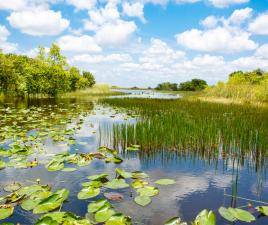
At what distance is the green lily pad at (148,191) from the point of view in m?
3.91

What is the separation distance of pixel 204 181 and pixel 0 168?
3656mm

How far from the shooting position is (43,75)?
94.8ft

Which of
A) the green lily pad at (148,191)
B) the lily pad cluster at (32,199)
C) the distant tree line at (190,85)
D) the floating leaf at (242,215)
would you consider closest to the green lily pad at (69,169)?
the lily pad cluster at (32,199)

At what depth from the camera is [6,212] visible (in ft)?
10.7

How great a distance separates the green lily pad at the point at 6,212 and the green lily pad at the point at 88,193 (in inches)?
33.3

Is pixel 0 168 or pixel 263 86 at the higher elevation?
pixel 263 86

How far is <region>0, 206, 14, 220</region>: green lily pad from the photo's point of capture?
10.5ft

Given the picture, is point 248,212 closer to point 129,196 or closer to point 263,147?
point 129,196

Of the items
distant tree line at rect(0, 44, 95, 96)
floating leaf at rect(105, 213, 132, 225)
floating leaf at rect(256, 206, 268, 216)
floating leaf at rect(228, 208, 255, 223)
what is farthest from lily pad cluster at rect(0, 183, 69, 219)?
distant tree line at rect(0, 44, 95, 96)

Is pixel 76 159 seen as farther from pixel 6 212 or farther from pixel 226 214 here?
pixel 226 214

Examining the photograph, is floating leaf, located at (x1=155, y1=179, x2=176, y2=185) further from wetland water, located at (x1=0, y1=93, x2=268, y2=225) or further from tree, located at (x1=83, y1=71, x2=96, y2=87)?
tree, located at (x1=83, y1=71, x2=96, y2=87)

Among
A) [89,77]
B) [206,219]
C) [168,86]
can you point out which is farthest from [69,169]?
[168,86]

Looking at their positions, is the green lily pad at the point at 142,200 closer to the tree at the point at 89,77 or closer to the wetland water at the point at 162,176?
the wetland water at the point at 162,176

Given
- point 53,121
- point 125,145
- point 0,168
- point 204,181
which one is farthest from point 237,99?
point 0,168
